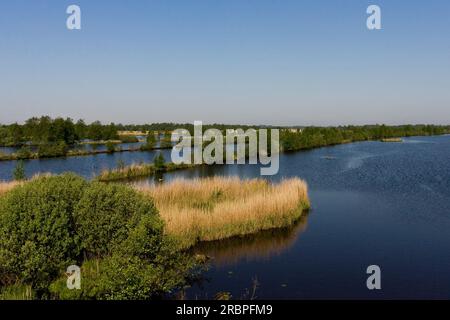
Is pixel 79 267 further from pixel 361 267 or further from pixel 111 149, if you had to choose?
pixel 111 149

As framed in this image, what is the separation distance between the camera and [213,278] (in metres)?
10.5

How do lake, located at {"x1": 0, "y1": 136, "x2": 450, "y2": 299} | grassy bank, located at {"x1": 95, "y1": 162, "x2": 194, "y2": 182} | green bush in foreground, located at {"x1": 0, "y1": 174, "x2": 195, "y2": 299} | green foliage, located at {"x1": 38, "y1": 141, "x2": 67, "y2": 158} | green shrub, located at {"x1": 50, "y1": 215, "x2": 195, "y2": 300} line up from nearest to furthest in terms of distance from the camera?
green shrub, located at {"x1": 50, "y1": 215, "x2": 195, "y2": 300}
green bush in foreground, located at {"x1": 0, "y1": 174, "x2": 195, "y2": 299}
lake, located at {"x1": 0, "y1": 136, "x2": 450, "y2": 299}
grassy bank, located at {"x1": 95, "y1": 162, "x2": 194, "y2": 182}
green foliage, located at {"x1": 38, "y1": 141, "x2": 67, "y2": 158}

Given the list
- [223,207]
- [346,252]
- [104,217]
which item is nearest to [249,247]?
[223,207]

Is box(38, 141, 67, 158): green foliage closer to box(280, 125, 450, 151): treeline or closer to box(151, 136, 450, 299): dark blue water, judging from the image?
box(280, 125, 450, 151): treeline

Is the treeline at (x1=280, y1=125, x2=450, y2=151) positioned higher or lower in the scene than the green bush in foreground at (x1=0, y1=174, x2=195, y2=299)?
higher

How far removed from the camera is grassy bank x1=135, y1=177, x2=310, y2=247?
44.3 ft

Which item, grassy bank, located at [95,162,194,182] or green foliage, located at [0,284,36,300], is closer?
green foliage, located at [0,284,36,300]

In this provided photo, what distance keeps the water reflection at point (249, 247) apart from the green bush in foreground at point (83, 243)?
129 inches

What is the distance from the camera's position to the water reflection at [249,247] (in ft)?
40.0

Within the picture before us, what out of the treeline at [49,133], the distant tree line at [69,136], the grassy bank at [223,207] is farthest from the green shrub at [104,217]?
the treeline at [49,133]

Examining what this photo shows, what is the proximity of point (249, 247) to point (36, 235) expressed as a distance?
7.14 metres

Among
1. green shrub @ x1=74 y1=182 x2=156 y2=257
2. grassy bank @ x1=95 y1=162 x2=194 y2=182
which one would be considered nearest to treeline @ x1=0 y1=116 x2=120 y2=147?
grassy bank @ x1=95 y1=162 x2=194 y2=182

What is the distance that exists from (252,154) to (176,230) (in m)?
36.7

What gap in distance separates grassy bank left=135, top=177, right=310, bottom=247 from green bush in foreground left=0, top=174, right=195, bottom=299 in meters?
2.54
